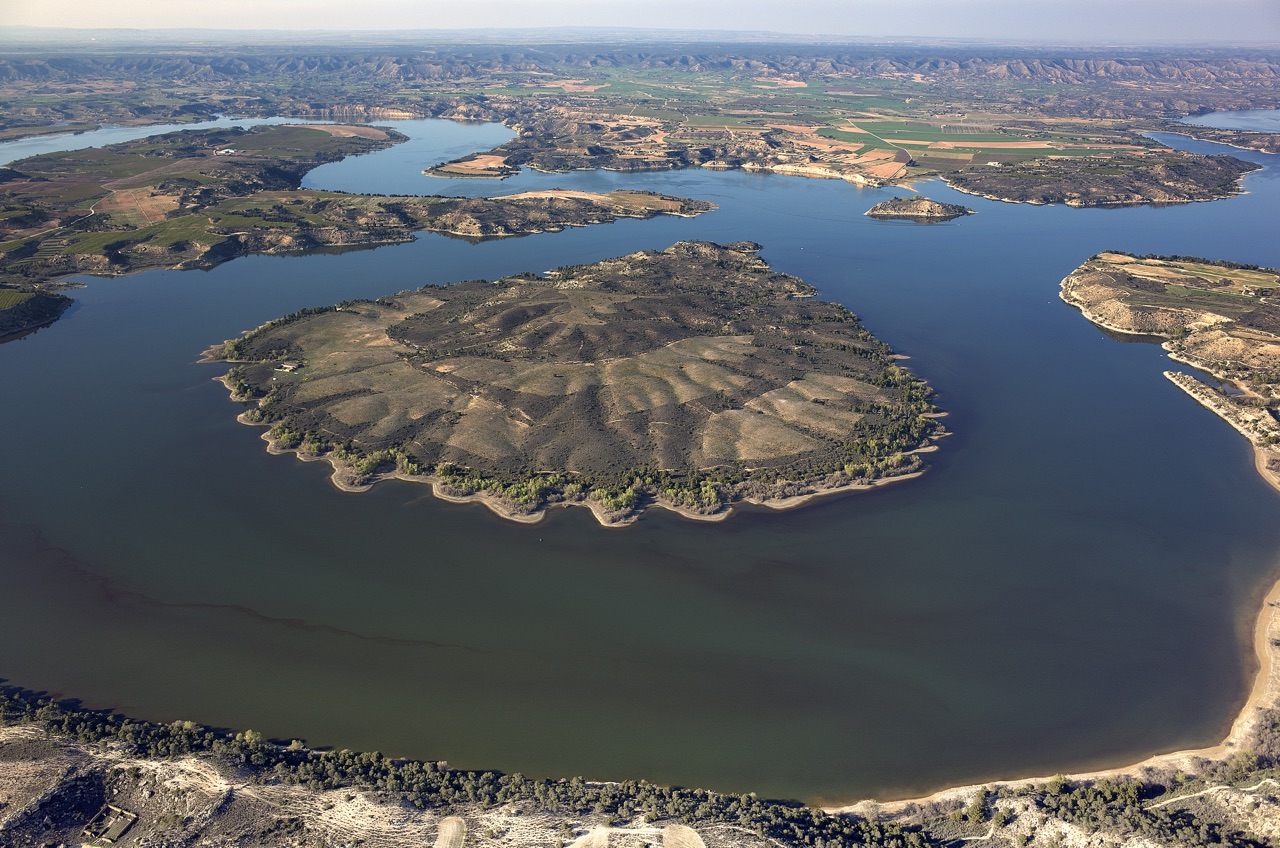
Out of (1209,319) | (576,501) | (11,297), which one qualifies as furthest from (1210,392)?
(11,297)

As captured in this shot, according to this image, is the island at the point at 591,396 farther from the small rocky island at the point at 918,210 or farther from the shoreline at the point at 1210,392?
the small rocky island at the point at 918,210

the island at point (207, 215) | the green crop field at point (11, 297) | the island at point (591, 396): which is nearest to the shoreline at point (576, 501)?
the island at point (591, 396)

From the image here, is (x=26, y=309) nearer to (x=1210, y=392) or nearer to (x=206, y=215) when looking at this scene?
(x=206, y=215)

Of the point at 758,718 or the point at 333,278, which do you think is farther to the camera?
the point at 333,278

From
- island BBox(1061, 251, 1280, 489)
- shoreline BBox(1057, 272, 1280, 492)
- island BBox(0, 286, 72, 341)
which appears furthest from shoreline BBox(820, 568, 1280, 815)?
island BBox(0, 286, 72, 341)

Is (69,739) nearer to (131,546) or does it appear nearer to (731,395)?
(131,546)

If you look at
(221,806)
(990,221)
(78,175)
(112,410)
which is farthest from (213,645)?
(78,175)

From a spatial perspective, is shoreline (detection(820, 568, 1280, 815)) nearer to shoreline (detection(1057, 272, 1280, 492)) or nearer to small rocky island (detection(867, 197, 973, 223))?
shoreline (detection(1057, 272, 1280, 492))
